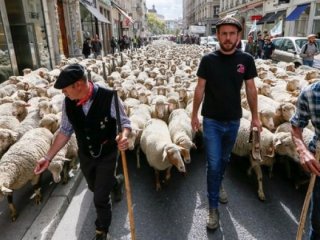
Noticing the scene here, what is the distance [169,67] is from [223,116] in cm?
1082

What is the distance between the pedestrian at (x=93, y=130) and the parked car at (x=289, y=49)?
12421 mm

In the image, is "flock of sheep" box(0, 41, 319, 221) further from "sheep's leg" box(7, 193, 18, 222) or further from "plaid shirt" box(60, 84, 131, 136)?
"plaid shirt" box(60, 84, 131, 136)

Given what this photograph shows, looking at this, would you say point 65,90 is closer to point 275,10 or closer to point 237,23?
point 237,23

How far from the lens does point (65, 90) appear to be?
8.32 ft

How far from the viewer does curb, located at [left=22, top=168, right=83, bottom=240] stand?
3385 millimetres

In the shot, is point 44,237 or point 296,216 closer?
point 44,237

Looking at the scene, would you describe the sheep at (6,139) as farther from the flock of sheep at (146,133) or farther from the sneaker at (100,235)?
the sneaker at (100,235)

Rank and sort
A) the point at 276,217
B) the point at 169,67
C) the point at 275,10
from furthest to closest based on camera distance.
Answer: the point at 275,10
the point at 169,67
the point at 276,217

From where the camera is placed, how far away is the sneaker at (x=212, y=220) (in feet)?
11.5

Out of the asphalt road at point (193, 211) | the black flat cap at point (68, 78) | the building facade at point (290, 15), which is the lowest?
the asphalt road at point (193, 211)

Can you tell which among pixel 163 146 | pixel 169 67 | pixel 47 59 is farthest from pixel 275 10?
pixel 163 146

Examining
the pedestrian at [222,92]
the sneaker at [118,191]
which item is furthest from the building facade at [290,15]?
the sneaker at [118,191]

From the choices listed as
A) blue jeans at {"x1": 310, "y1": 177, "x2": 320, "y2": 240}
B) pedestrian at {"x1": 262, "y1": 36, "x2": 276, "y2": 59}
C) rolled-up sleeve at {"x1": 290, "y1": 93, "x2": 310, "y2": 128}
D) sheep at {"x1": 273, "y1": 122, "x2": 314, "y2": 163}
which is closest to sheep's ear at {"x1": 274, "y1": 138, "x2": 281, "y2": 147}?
sheep at {"x1": 273, "y1": 122, "x2": 314, "y2": 163}

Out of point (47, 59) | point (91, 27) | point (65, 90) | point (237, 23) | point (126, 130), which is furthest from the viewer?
point (91, 27)
